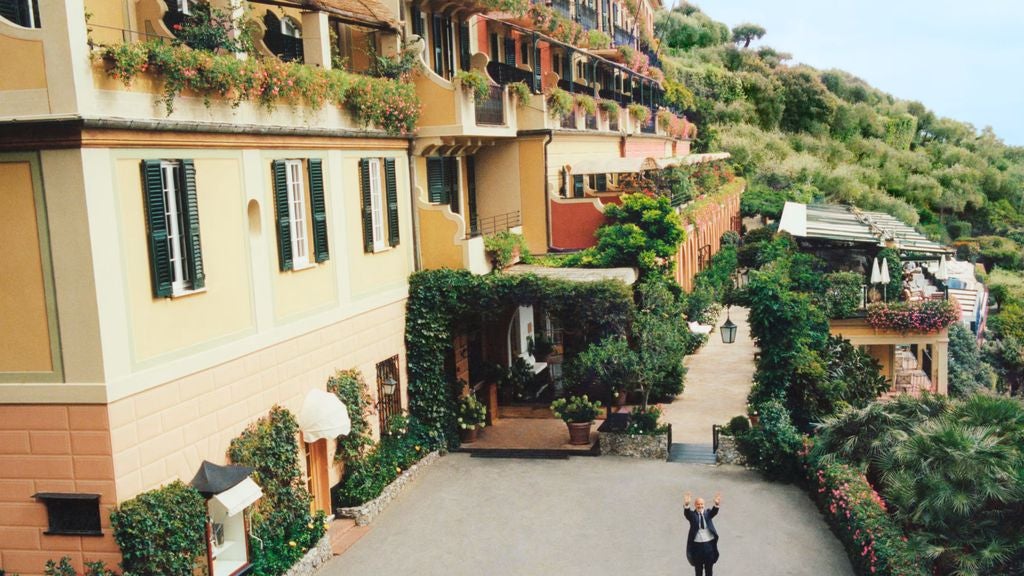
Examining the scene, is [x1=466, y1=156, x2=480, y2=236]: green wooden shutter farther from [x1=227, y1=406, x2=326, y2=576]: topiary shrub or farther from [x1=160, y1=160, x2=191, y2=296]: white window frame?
[x1=160, y1=160, x2=191, y2=296]: white window frame

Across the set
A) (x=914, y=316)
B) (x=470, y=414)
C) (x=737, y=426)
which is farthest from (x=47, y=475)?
(x=914, y=316)

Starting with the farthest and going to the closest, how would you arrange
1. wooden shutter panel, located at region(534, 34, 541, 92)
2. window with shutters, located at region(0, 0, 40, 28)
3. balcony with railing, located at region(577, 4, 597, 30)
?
1. balcony with railing, located at region(577, 4, 597, 30)
2. wooden shutter panel, located at region(534, 34, 541, 92)
3. window with shutters, located at region(0, 0, 40, 28)

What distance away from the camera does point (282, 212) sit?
15688mm

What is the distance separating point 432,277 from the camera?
20531mm

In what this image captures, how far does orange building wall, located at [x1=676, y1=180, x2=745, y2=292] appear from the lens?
104ft

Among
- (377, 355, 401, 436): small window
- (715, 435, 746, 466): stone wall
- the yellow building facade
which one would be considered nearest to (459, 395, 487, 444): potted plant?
(377, 355, 401, 436): small window

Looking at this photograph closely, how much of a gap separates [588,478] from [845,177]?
50.1m

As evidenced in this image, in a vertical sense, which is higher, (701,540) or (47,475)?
(47,475)

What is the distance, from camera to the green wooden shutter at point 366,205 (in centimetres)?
1853

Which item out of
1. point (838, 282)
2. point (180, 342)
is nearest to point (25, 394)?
point (180, 342)

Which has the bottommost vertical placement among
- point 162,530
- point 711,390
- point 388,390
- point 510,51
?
point 711,390

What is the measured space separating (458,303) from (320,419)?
543cm

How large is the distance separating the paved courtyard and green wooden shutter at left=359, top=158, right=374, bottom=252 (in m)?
4.91

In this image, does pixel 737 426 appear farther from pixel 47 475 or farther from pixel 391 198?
pixel 47 475
